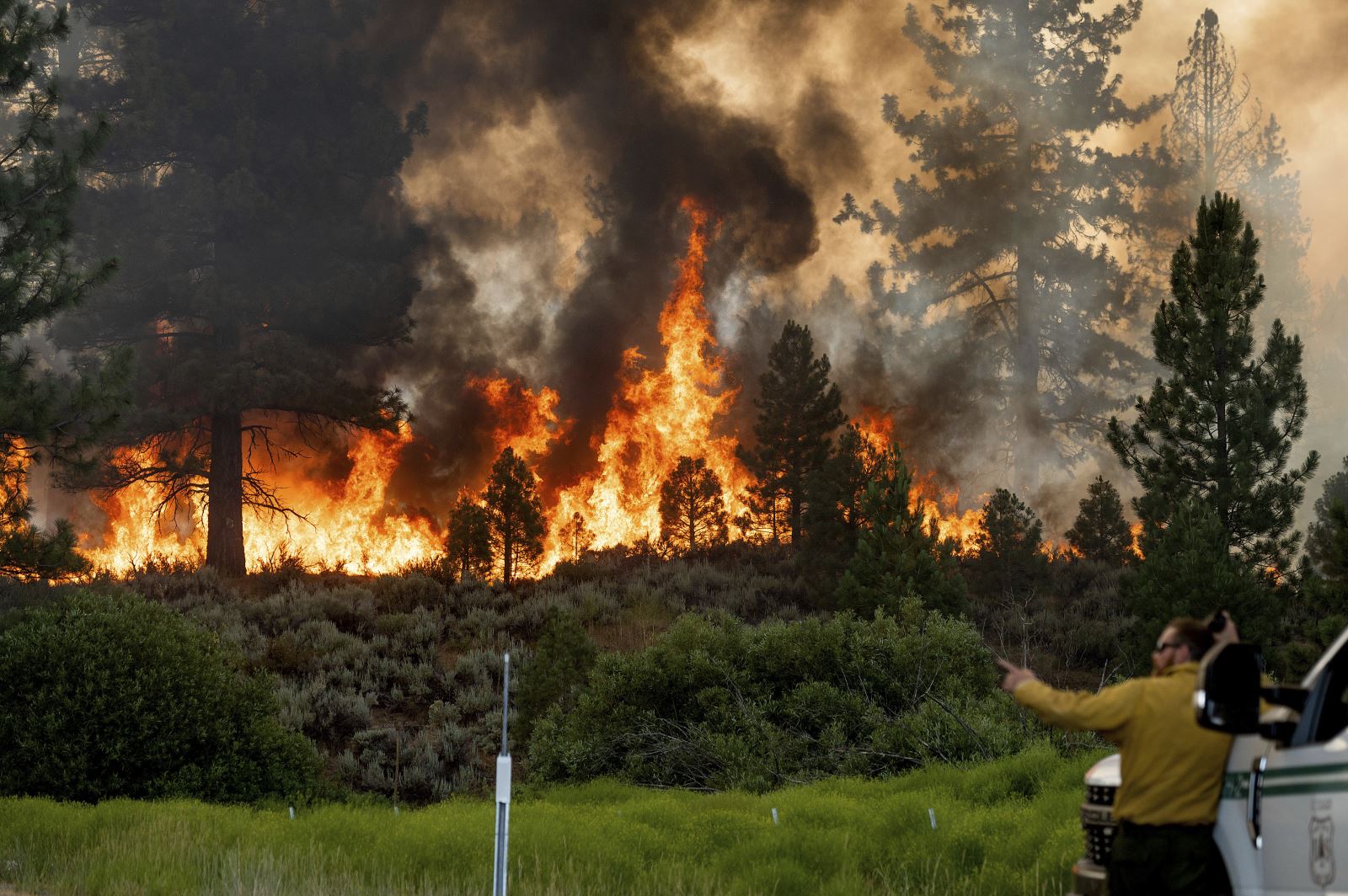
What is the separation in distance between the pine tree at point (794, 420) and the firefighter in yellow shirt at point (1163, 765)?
113 ft

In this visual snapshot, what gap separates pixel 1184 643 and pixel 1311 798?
0.78m

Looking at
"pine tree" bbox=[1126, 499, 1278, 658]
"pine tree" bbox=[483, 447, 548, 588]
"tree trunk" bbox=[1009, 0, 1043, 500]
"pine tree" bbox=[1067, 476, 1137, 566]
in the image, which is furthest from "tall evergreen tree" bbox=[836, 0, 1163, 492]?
"pine tree" bbox=[1126, 499, 1278, 658]

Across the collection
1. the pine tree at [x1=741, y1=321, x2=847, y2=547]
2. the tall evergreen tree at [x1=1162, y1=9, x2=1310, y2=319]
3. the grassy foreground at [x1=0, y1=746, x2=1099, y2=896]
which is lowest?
the grassy foreground at [x1=0, y1=746, x2=1099, y2=896]

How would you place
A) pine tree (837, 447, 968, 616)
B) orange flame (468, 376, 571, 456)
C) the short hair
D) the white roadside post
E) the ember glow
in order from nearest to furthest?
the short hair, the white roadside post, pine tree (837, 447, 968, 616), the ember glow, orange flame (468, 376, 571, 456)

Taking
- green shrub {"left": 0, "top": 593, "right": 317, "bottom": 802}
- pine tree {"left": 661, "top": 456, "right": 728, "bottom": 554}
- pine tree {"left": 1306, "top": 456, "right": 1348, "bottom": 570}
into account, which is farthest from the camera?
pine tree {"left": 661, "top": 456, "right": 728, "bottom": 554}

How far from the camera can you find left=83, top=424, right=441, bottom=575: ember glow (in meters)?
44.7

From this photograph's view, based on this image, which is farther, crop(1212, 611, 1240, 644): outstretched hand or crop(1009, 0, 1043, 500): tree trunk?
crop(1009, 0, 1043, 500): tree trunk

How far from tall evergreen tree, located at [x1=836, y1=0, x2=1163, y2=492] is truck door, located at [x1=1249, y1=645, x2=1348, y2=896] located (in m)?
57.4

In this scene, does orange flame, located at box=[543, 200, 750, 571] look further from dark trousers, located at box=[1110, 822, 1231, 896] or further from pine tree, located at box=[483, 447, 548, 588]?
dark trousers, located at box=[1110, 822, 1231, 896]

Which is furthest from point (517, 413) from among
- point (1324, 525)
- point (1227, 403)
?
point (1227, 403)

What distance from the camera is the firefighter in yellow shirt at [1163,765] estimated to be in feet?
14.9

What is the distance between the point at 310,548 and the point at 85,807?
3366 cm

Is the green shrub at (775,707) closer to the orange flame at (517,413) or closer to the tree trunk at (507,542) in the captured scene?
the tree trunk at (507,542)

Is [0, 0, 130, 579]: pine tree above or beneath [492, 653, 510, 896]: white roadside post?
above
